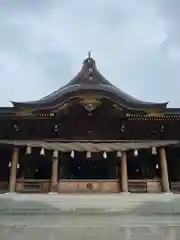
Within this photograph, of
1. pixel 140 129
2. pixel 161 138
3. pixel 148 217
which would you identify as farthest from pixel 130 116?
pixel 148 217

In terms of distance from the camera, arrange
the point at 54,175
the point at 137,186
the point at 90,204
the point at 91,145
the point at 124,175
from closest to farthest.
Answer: the point at 90,204 → the point at 54,175 → the point at 124,175 → the point at 137,186 → the point at 91,145

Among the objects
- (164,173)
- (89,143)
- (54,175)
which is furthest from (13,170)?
(164,173)

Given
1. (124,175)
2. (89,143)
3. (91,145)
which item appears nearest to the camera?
(124,175)

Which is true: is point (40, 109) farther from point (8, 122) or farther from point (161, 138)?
point (161, 138)

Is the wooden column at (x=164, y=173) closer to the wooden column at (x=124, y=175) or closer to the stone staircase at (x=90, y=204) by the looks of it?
the stone staircase at (x=90, y=204)

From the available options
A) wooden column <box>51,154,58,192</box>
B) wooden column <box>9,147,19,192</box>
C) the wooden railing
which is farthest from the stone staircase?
the wooden railing

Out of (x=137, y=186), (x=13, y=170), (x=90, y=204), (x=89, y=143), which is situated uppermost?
(x=89, y=143)

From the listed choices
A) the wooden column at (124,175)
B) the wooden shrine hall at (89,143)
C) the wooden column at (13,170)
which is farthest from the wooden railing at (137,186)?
→ the wooden column at (13,170)

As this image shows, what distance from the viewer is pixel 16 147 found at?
1576 centimetres

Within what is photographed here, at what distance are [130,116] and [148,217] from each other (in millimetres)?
6206

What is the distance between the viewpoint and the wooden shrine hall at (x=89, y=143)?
606 inches

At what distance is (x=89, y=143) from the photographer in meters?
16.0

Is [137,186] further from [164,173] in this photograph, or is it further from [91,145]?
[91,145]

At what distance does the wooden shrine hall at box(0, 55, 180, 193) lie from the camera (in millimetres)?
15391
